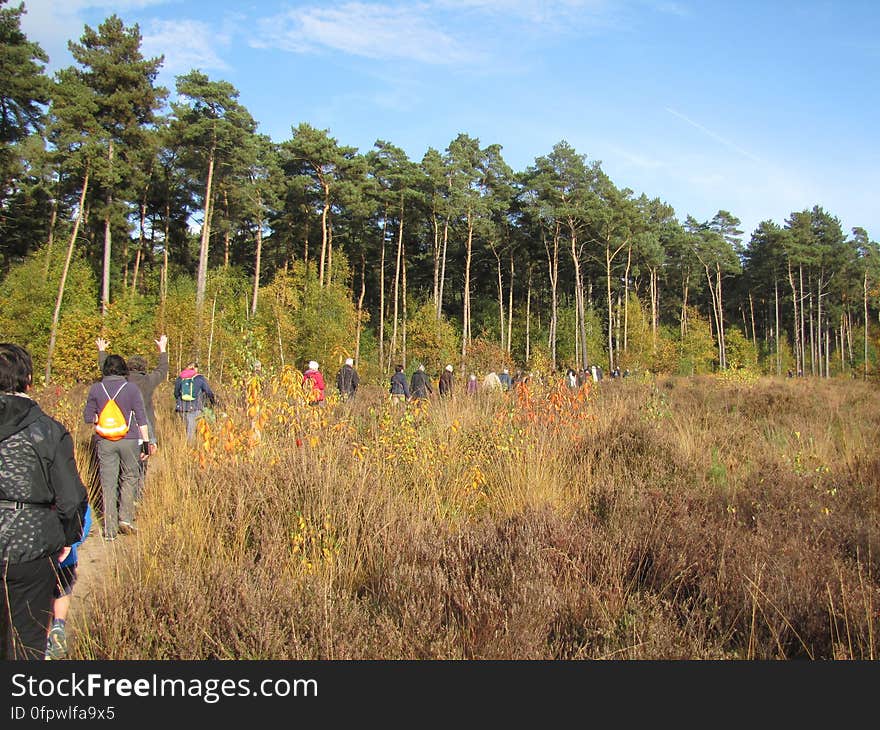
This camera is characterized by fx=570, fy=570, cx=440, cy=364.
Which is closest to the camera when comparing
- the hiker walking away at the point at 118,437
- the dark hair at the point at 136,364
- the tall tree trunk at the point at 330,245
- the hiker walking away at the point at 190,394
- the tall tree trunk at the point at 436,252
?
the hiker walking away at the point at 118,437

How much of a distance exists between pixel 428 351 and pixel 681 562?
38567 millimetres

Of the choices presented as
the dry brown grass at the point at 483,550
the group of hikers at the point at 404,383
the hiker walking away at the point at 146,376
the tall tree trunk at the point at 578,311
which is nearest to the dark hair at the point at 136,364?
the hiker walking away at the point at 146,376

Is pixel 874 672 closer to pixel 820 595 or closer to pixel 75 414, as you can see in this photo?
pixel 820 595

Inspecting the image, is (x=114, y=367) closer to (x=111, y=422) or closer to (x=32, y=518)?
(x=111, y=422)

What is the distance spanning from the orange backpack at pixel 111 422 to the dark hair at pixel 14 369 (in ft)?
8.76

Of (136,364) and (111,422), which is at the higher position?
(136,364)

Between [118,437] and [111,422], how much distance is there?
158 mm

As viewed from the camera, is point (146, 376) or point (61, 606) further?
point (146, 376)

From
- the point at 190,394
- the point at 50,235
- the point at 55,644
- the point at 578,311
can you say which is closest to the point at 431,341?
the point at 578,311

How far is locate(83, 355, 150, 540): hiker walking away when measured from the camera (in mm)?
5375

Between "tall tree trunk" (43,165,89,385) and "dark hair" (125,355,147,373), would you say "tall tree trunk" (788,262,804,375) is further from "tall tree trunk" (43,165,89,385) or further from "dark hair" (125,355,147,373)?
"dark hair" (125,355,147,373)

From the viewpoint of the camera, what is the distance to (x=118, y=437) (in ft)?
18.0

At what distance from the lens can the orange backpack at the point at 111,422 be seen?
5.45 m

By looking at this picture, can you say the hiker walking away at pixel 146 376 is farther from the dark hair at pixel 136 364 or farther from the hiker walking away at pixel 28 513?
the hiker walking away at pixel 28 513
